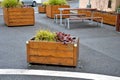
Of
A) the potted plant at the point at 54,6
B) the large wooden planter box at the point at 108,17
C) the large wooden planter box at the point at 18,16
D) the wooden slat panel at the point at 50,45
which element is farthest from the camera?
the potted plant at the point at 54,6

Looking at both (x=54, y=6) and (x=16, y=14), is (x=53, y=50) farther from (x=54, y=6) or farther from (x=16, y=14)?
(x=54, y=6)

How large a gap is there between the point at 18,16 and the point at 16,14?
133 mm

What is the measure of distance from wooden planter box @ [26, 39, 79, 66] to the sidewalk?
13 cm

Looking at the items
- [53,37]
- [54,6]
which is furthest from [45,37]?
[54,6]

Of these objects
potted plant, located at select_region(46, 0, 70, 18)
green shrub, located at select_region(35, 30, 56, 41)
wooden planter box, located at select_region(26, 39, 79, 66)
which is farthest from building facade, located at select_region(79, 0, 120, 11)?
wooden planter box, located at select_region(26, 39, 79, 66)

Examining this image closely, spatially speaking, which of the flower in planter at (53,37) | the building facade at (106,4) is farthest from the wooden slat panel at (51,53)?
the building facade at (106,4)

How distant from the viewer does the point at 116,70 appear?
5.04m

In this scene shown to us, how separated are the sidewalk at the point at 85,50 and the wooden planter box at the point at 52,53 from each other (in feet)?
0.44

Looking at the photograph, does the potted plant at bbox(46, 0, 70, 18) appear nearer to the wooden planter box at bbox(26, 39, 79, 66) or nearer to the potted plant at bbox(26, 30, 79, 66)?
the potted plant at bbox(26, 30, 79, 66)

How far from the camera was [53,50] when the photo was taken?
5.07 meters

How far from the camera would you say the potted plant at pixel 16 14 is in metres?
10.4

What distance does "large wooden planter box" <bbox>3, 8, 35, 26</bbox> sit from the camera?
1040 cm

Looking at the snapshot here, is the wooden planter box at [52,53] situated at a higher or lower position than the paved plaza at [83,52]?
higher

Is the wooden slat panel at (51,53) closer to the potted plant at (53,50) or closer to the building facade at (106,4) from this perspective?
the potted plant at (53,50)
